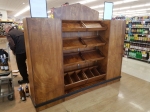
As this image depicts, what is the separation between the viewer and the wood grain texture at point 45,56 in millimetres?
1887

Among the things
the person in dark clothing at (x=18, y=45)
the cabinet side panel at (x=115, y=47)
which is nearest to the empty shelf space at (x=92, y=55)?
the cabinet side panel at (x=115, y=47)

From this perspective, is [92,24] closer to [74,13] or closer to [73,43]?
[74,13]

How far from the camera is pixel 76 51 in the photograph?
2.88 metres

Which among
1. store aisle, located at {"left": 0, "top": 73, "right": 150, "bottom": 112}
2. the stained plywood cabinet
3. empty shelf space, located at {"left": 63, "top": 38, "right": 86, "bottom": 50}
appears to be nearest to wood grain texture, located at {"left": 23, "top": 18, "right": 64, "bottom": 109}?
the stained plywood cabinet

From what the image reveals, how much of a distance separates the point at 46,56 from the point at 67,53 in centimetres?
78

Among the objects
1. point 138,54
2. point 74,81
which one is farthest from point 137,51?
point 74,81

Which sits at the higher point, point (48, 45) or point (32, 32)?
point (32, 32)

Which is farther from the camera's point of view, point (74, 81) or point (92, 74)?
point (92, 74)

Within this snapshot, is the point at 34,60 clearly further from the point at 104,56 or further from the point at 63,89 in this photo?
the point at 104,56

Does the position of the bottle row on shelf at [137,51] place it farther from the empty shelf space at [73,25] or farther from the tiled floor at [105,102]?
the empty shelf space at [73,25]

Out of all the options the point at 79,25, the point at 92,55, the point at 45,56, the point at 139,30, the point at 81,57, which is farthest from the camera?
the point at 139,30

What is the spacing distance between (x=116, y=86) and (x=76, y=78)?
3.90 feet

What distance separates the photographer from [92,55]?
2918mm

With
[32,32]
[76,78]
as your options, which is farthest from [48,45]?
[76,78]
